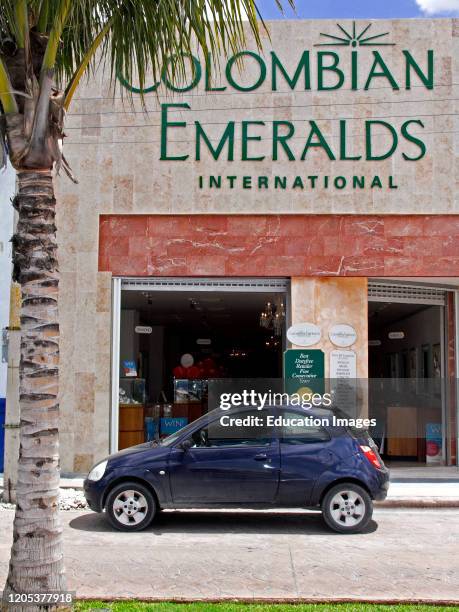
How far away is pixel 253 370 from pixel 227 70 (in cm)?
1470

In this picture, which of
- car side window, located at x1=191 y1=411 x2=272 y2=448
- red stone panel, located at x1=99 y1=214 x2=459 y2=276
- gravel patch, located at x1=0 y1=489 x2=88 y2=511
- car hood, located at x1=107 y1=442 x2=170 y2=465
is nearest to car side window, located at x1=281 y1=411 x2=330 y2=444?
car side window, located at x1=191 y1=411 x2=272 y2=448

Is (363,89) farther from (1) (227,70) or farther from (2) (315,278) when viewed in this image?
(2) (315,278)

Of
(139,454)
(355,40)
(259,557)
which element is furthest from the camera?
(355,40)

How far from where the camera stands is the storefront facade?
14.2 metres

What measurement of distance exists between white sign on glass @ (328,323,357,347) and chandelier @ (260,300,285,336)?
126 centimetres

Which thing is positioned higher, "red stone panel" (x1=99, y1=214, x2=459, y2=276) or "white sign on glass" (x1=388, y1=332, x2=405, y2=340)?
"red stone panel" (x1=99, y1=214, x2=459, y2=276)

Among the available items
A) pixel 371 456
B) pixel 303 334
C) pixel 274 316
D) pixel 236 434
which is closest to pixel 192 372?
pixel 274 316

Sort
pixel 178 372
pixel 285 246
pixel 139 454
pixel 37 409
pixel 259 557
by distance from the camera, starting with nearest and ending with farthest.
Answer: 1. pixel 37 409
2. pixel 259 557
3. pixel 139 454
4. pixel 285 246
5. pixel 178 372

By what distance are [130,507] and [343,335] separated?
602 centimetres

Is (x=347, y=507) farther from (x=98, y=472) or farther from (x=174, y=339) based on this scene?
(x=174, y=339)

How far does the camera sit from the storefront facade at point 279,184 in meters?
14.2

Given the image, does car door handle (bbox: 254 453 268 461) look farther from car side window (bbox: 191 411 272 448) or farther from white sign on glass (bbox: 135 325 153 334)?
white sign on glass (bbox: 135 325 153 334)

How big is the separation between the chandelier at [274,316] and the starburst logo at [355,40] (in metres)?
5.17

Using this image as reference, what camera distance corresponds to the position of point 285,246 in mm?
14266
